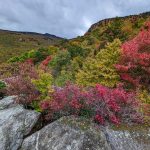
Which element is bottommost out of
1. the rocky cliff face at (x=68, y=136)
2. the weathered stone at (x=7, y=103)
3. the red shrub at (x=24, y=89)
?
the rocky cliff face at (x=68, y=136)

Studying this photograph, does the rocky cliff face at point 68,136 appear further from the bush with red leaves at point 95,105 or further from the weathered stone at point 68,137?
the bush with red leaves at point 95,105

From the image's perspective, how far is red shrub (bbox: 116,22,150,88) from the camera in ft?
75.9

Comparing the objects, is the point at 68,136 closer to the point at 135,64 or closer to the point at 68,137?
the point at 68,137

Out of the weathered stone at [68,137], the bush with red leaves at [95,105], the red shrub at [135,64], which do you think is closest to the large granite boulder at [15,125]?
the weathered stone at [68,137]

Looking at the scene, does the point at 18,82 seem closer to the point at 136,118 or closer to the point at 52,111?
the point at 52,111

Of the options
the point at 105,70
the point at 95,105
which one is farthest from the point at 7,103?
the point at 105,70

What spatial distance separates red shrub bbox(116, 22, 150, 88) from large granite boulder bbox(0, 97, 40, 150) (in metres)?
8.53

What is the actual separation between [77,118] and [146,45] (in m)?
11.3

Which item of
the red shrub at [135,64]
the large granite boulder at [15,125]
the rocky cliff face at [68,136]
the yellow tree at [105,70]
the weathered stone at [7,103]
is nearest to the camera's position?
the rocky cliff face at [68,136]

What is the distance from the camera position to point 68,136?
1379 centimetres

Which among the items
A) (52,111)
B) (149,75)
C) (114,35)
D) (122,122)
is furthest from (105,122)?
(114,35)

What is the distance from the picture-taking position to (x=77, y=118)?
14555mm

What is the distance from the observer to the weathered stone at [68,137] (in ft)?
44.2

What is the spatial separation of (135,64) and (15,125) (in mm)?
10378
